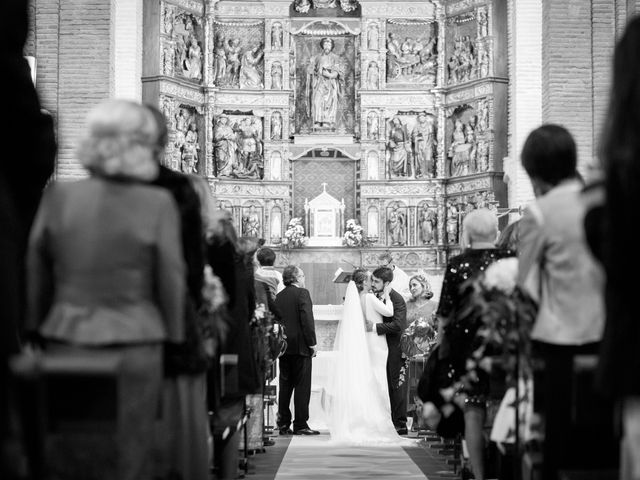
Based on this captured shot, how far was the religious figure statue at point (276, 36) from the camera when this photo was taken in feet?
86.1

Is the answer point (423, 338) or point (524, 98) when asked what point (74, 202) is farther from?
point (524, 98)

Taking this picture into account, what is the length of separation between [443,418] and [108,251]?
176 inches

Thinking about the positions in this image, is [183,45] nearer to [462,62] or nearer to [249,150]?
[249,150]

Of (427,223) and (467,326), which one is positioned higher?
(427,223)

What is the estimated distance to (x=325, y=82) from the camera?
87.1 ft

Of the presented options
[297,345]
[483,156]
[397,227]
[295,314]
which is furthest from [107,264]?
[397,227]

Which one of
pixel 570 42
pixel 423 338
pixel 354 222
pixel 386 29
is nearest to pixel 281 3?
pixel 386 29

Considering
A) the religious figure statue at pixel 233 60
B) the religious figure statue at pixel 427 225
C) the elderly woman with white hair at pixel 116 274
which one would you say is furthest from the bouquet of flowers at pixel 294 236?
the elderly woman with white hair at pixel 116 274

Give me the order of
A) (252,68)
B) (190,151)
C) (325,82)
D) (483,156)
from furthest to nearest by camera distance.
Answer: (325,82)
(252,68)
(190,151)
(483,156)

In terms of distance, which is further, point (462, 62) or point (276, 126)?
point (276, 126)

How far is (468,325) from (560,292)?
246 cm

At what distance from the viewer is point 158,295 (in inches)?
192

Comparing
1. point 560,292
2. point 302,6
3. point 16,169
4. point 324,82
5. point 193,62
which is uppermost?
point 302,6

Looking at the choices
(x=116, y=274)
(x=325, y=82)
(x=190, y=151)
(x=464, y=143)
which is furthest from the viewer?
(x=325, y=82)
